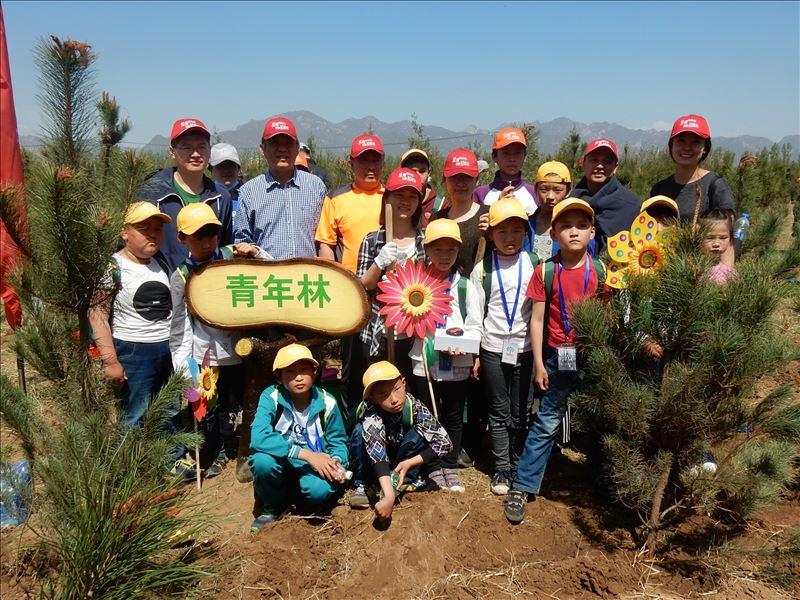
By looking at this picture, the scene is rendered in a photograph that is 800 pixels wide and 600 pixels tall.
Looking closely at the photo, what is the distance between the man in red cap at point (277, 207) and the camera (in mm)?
3736

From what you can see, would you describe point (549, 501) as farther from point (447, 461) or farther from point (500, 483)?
point (447, 461)

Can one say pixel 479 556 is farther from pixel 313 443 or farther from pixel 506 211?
pixel 506 211

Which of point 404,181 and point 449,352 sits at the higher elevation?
point 404,181

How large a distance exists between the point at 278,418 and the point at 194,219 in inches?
50.4

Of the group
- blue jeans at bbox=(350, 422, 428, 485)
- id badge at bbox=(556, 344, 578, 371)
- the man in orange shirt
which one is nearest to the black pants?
blue jeans at bbox=(350, 422, 428, 485)

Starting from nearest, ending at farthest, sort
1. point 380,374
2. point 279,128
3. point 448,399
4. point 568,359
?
point 568,359 < point 380,374 < point 448,399 < point 279,128

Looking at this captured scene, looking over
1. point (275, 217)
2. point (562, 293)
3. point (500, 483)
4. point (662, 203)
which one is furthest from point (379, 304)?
point (662, 203)

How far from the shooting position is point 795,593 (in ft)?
8.27

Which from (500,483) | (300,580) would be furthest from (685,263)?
(300,580)

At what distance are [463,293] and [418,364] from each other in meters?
0.54

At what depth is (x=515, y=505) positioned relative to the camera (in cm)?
318

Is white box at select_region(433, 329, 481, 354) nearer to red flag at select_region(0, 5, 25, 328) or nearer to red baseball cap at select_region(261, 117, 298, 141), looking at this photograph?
red baseball cap at select_region(261, 117, 298, 141)

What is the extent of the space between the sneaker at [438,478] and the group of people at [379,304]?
15mm

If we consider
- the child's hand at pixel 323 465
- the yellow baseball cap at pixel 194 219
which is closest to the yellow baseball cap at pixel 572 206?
the child's hand at pixel 323 465
